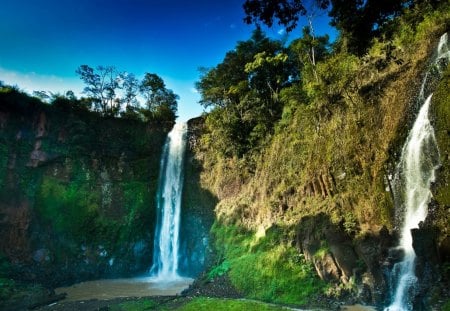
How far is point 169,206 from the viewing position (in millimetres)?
26016

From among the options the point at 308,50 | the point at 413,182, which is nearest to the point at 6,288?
the point at 413,182

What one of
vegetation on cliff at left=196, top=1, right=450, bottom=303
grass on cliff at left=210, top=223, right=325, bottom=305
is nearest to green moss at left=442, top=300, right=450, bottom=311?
vegetation on cliff at left=196, top=1, right=450, bottom=303

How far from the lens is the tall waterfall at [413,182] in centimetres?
1055

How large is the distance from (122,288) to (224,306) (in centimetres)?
930

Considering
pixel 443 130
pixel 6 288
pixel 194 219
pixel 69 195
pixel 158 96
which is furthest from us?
pixel 158 96

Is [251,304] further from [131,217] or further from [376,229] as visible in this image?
[131,217]

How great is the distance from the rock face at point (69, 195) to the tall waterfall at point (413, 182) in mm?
17620

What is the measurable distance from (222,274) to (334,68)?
12496mm

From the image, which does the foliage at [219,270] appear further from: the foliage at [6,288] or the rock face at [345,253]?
the foliage at [6,288]

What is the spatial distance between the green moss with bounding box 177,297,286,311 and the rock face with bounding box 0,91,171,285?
11824mm

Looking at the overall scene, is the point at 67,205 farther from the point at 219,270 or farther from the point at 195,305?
the point at 195,305

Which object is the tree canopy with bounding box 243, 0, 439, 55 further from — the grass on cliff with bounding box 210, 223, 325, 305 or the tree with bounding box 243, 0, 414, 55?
the grass on cliff with bounding box 210, 223, 325, 305

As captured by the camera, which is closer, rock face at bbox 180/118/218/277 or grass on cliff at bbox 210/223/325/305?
grass on cliff at bbox 210/223/325/305

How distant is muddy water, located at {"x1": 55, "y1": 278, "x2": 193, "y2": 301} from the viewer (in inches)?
684
